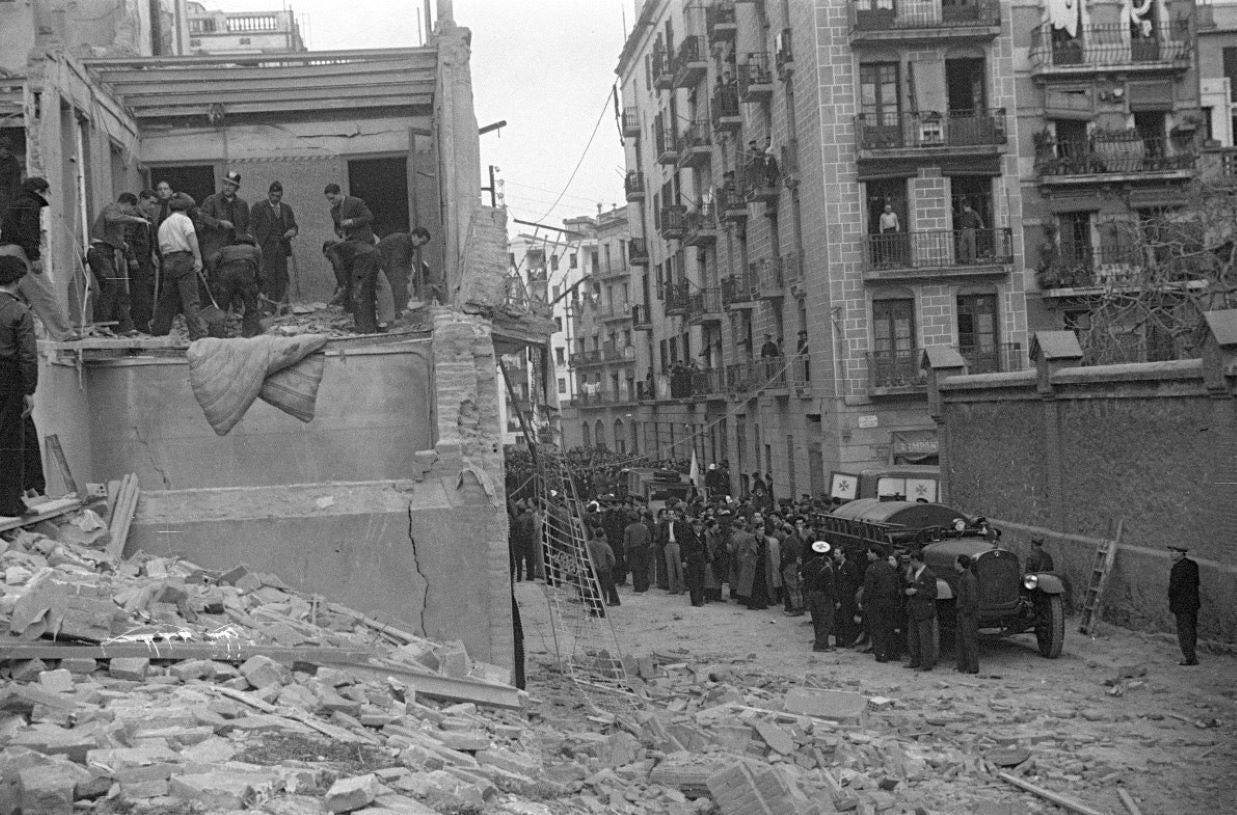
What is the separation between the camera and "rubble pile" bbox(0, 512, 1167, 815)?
21.8ft

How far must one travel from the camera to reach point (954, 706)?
552 inches

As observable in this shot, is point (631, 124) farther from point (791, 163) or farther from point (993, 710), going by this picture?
point (993, 710)

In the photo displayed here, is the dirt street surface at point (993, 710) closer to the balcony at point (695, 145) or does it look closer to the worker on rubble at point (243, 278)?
the worker on rubble at point (243, 278)

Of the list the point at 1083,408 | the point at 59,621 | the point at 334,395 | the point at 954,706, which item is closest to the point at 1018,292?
the point at 1083,408

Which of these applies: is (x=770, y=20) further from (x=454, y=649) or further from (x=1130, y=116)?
(x=454, y=649)

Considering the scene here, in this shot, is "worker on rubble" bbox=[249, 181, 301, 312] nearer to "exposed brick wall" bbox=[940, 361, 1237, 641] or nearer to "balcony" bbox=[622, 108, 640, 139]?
"exposed brick wall" bbox=[940, 361, 1237, 641]

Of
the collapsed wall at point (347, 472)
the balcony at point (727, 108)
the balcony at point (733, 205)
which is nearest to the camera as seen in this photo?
the collapsed wall at point (347, 472)

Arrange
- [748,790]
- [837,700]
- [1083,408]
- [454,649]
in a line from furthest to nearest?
1. [1083,408]
2. [837,700]
3. [454,649]
4. [748,790]

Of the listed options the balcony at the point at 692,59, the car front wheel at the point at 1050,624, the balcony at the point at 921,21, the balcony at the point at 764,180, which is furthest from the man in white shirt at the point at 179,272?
the balcony at the point at 692,59

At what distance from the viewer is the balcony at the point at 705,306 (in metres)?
42.8

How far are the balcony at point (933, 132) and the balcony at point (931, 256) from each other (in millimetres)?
1871

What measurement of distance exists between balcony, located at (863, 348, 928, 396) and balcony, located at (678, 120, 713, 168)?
13604mm

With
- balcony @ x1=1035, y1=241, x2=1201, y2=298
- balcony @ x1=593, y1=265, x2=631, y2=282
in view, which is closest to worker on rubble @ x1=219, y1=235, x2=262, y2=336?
balcony @ x1=1035, y1=241, x2=1201, y2=298

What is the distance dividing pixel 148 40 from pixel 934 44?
1734 centimetres
